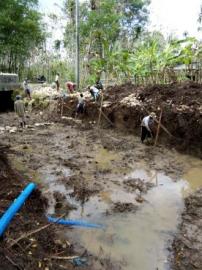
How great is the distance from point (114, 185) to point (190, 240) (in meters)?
2.86

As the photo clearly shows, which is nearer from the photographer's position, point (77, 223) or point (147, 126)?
point (77, 223)

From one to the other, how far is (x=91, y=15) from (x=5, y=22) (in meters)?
5.38

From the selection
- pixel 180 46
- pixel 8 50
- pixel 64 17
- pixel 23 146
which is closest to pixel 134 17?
pixel 64 17

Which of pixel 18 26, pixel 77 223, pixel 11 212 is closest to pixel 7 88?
pixel 18 26

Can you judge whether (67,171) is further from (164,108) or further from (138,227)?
(164,108)

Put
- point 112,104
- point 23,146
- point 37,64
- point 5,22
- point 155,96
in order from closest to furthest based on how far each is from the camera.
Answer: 1. point 23,146
2. point 155,96
3. point 112,104
4. point 5,22
5. point 37,64

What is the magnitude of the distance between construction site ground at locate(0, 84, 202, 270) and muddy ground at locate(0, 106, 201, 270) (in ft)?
0.07

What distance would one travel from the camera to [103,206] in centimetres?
693

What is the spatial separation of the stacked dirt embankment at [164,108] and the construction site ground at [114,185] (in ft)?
0.13

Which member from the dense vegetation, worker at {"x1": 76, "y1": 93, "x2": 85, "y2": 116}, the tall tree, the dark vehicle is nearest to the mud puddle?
the dense vegetation

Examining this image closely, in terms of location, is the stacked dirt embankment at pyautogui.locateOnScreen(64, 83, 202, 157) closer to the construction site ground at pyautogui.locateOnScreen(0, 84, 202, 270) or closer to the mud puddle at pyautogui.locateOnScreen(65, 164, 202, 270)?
the construction site ground at pyautogui.locateOnScreen(0, 84, 202, 270)

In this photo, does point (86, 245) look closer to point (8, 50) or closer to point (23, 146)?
point (23, 146)

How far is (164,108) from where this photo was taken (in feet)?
40.2

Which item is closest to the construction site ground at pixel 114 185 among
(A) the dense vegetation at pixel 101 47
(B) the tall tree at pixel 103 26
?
(A) the dense vegetation at pixel 101 47
